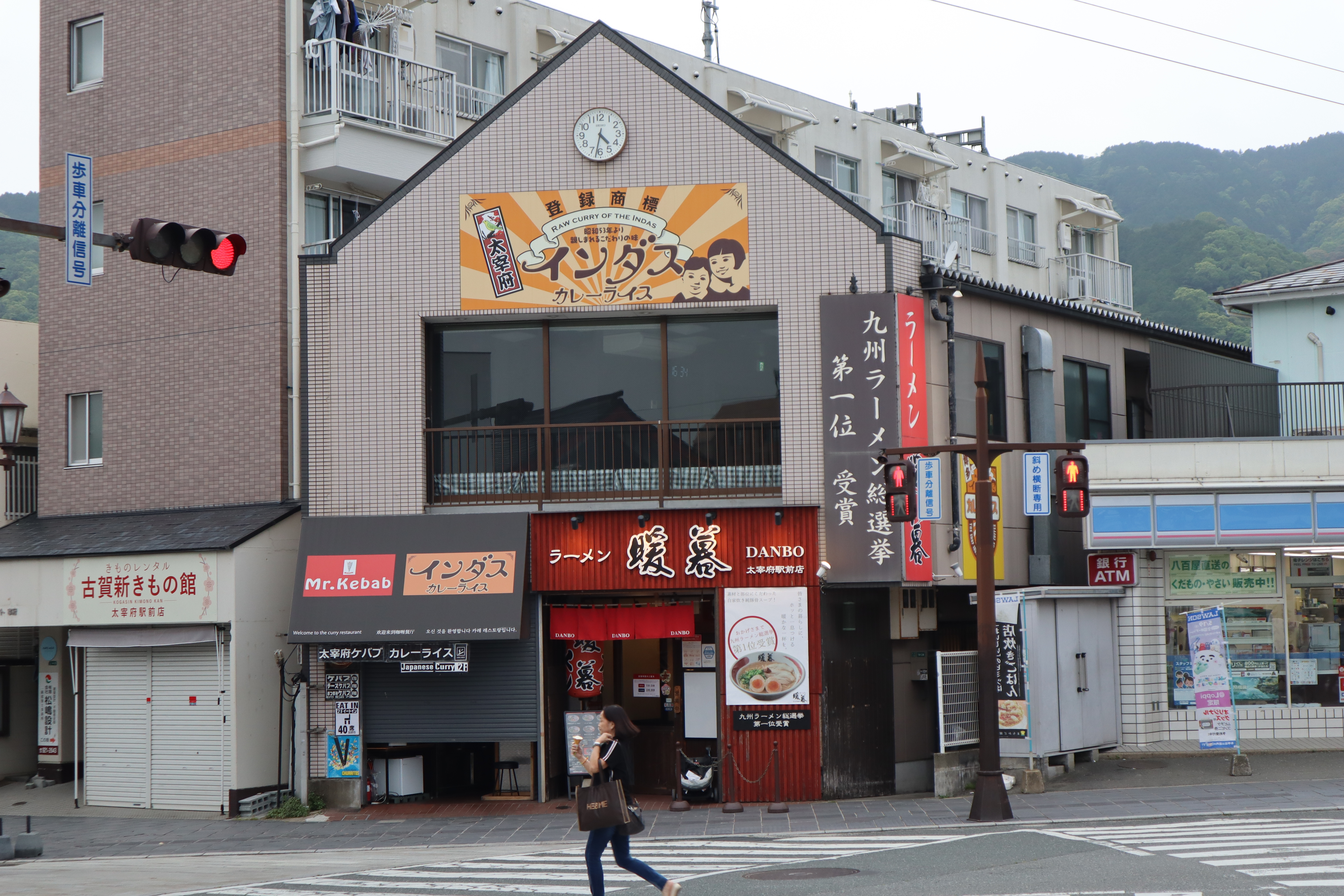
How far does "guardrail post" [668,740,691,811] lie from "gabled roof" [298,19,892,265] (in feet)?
26.8

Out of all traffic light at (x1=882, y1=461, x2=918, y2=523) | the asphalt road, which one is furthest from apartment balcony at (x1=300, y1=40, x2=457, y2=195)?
the asphalt road

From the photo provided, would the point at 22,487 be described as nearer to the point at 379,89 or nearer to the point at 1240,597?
the point at 379,89

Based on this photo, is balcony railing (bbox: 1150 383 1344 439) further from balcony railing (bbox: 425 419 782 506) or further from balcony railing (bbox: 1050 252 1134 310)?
balcony railing (bbox: 1050 252 1134 310)

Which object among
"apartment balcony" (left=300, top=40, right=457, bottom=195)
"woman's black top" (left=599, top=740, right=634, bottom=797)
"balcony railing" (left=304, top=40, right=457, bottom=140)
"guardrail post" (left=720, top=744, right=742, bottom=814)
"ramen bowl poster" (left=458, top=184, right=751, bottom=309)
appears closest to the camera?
"woman's black top" (left=599, top=740, right=634, bottom=797)

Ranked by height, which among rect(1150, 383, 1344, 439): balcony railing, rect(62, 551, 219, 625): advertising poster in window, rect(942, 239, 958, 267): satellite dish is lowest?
rect(62, 551, 219, 625): advertising poster in window

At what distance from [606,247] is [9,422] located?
38.6 ft


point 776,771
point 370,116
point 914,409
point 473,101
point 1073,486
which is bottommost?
point 776,771

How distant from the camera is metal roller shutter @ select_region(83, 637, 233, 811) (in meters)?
20.7

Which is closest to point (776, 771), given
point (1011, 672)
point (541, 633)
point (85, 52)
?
point (1011, 672)

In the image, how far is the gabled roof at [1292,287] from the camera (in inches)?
1102

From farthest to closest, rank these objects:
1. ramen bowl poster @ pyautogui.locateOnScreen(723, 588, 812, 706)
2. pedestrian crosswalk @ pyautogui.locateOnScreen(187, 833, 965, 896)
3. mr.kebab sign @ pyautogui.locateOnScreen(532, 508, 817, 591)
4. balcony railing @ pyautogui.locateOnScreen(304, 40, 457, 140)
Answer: balcony railing @ pyautogui.locateOnScreen(304, 40, 457, 140)
mr.kebab sign @ pyautogui.locateOnScreen(532, 508, 817, 591)
ramen bowl poster @ pyautogui.locateOnScreen(723, 588, 812, 706)
pedestrian crosswalk @ pyautogui.locateOnScreen(187, 833, 965, 896)

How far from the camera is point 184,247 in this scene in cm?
1184

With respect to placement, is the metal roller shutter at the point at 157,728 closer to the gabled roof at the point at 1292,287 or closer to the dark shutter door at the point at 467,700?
the dark shutter door at the point at 467,700

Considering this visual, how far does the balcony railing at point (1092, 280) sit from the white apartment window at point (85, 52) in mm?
29137
